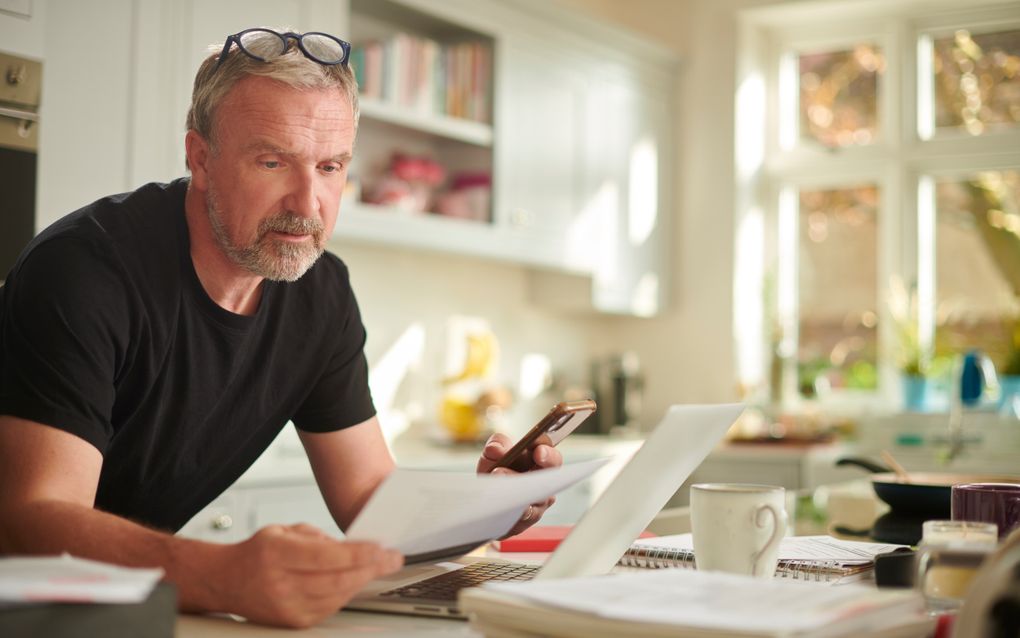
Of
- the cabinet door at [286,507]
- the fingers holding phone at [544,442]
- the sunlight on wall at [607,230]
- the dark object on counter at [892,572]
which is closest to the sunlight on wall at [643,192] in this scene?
the sunlight on wall at [607,230]

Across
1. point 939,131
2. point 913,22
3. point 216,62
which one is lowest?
point 216,62

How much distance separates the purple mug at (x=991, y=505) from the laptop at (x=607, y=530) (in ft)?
1.01

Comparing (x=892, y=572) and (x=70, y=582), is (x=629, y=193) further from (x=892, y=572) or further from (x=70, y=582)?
(x=70, y=582)

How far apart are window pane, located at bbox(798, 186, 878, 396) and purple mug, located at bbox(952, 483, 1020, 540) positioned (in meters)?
3.78

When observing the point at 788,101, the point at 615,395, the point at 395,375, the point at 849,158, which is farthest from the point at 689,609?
the point at 788,101

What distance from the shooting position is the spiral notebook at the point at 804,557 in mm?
1258

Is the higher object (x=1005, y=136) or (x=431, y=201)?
(x=1005, y=136)

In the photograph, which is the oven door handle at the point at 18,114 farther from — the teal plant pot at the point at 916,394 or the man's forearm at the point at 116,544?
the teal plant pot at the point at 916,394

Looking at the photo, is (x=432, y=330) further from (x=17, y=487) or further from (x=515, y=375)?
(x=17, y=487)

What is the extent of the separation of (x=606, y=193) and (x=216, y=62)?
324cm

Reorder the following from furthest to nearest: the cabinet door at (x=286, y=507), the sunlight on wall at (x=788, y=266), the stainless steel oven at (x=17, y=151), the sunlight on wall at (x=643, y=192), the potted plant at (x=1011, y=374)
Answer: the sunlight on wall at (x=788, y=266) → the sunlight on wall at (x=643, y=192) → the potted plant at (x=1011, y=374) → the cabinet door at (x=286, y=507) → the stainless steel oven at (x=17, y=151)

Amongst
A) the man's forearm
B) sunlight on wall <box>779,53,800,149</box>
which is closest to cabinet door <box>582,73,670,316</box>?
sunlight on wall <box>779,53,800,149</box>

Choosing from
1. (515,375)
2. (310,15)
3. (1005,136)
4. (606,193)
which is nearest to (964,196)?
(1005,136)

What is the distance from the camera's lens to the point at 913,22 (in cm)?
498
